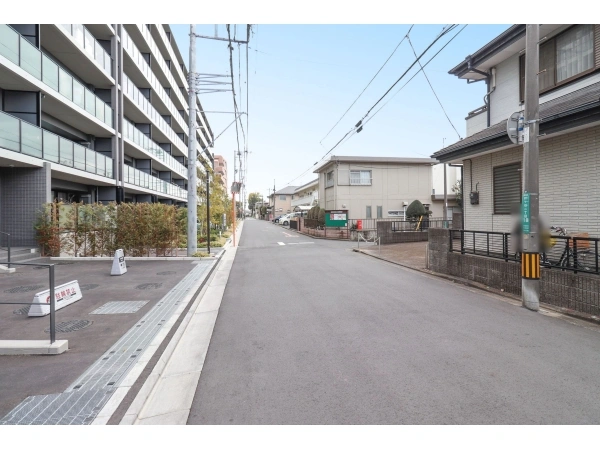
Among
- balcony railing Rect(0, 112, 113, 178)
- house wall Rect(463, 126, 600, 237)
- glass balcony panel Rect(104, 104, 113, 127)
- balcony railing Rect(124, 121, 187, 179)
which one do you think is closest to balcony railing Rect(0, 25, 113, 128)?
glass balcony panel Rect(104, 104, 113, 127)

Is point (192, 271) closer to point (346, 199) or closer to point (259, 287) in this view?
point (259, 287)

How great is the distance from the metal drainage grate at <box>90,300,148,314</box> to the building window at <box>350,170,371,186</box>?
25363mm

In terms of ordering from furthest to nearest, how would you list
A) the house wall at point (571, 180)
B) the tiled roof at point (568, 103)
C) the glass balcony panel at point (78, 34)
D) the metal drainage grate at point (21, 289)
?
the glass balcony panel at point (78, 34)
the metal drainage grate at point (21, 289)
the house wall at point (571, 180)
the tiled roof at point (568, 103)

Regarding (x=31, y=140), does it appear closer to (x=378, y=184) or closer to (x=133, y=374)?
(x=133, y=374)

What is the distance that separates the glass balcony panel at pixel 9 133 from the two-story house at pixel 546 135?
1450 centimetres

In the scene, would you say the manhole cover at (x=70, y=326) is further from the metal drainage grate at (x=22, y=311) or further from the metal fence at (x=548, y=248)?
the metal fence at (x=548, y=248)

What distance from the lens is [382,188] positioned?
31141 mm

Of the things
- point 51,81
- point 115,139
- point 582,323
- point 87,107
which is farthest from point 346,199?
point 582,323

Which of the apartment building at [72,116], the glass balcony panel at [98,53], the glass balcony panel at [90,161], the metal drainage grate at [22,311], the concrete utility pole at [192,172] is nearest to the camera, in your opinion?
the metal drainage grate at [22,311]

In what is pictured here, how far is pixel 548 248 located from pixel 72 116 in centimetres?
1976

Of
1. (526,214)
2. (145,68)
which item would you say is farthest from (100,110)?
(526,214)

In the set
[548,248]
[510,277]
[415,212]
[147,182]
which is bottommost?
[510,277]

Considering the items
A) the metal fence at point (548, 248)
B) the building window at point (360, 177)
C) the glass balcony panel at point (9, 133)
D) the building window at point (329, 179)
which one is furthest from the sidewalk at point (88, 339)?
the building window at point (329, 179)

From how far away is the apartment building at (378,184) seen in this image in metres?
30.5
